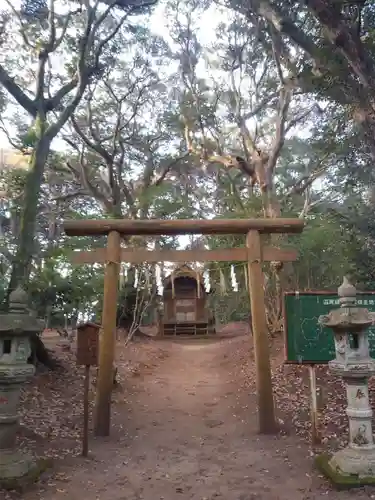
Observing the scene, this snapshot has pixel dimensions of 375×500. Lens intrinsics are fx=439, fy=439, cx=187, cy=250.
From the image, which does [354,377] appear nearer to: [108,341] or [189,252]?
[189,252]

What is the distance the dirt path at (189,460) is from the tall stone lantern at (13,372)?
416 millimetres

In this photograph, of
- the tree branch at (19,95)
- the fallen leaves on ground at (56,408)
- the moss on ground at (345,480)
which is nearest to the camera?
the moss on ground at (345,480)

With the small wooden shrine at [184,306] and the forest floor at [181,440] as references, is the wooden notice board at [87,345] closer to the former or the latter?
the forest floor at [181,440]

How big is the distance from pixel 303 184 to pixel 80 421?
539 inches

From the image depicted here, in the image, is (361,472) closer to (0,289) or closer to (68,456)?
(68,456)

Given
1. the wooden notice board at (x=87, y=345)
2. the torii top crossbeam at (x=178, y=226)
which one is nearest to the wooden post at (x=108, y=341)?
the torii top crossbeam at (x=178, y=226)

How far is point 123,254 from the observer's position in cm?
786

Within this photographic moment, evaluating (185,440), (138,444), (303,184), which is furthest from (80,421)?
(303,184)

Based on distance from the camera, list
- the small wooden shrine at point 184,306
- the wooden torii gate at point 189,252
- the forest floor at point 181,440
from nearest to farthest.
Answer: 1. the forest floor at point 181,440
2. the wooden torii gate at point 189,252
3. the small wooden shrine at point 184,306

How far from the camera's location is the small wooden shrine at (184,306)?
22.7 meters

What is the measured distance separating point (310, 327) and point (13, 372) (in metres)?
4.24

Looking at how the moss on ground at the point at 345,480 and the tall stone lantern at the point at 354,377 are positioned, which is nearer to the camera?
the moss on ground at the point at 345,480

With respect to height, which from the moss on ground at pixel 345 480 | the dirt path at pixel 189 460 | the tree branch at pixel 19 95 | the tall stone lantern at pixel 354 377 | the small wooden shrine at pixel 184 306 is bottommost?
the dirt path at pixel 189 460

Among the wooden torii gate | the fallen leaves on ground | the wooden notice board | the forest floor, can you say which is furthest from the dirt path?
the wooden torii gate
